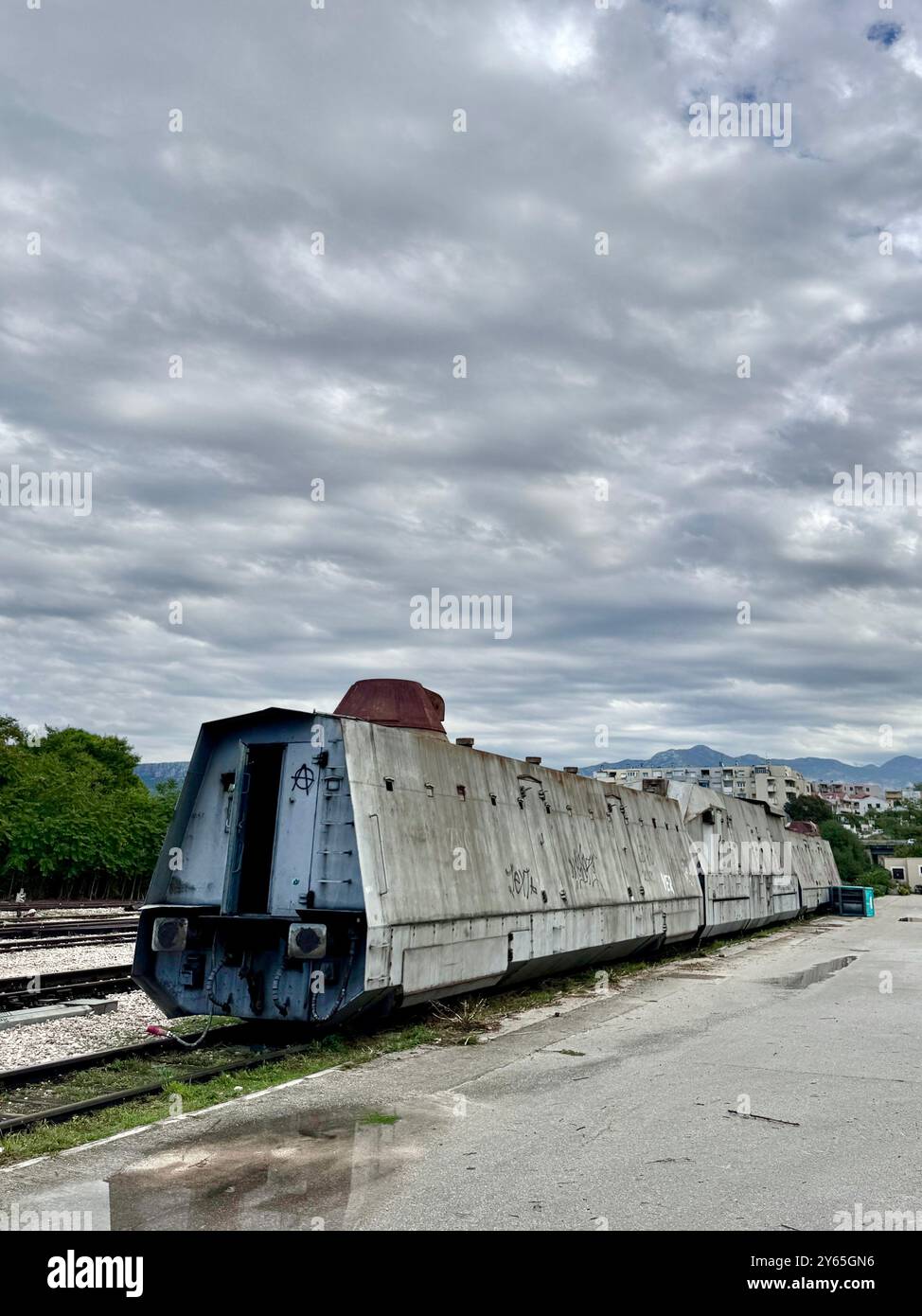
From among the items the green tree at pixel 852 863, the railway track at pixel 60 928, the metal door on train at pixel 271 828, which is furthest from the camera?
the green tree at pixel 852 863

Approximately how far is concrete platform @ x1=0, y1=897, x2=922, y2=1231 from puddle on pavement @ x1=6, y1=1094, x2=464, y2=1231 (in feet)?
0.06

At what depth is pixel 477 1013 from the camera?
1176 cm

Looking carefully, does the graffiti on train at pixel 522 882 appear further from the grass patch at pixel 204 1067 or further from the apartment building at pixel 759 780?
the apartment building at pixel 759 780

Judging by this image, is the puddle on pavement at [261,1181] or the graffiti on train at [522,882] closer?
the puddle on pavement at [261,1181]

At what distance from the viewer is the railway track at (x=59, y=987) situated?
12.8m

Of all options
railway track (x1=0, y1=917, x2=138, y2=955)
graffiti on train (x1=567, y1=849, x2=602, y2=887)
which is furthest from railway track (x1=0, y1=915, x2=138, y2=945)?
graffiti on train (x1=567, y1=849, x2=602, y2=887)

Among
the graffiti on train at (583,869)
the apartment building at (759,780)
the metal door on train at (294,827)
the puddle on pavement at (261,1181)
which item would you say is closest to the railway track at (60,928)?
the graffiti on train at (583,869)

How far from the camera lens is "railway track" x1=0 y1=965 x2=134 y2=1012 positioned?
1280 centimetres

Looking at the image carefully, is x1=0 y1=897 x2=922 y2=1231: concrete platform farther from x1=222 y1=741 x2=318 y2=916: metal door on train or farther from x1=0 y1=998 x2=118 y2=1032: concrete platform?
x1=0 y1=998 x2=118 y2=1032: concrete platform

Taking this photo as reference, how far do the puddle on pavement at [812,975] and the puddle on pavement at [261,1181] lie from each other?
1105 centimetres

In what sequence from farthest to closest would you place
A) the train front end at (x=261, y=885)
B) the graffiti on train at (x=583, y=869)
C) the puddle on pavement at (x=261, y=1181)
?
the graffiti on train at (x=583, y=869)
the train front end at (x=261, y=885)
the puddle on pavement at (x=261, y=1181)

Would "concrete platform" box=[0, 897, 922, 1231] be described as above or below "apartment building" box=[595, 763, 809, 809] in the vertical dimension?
below
